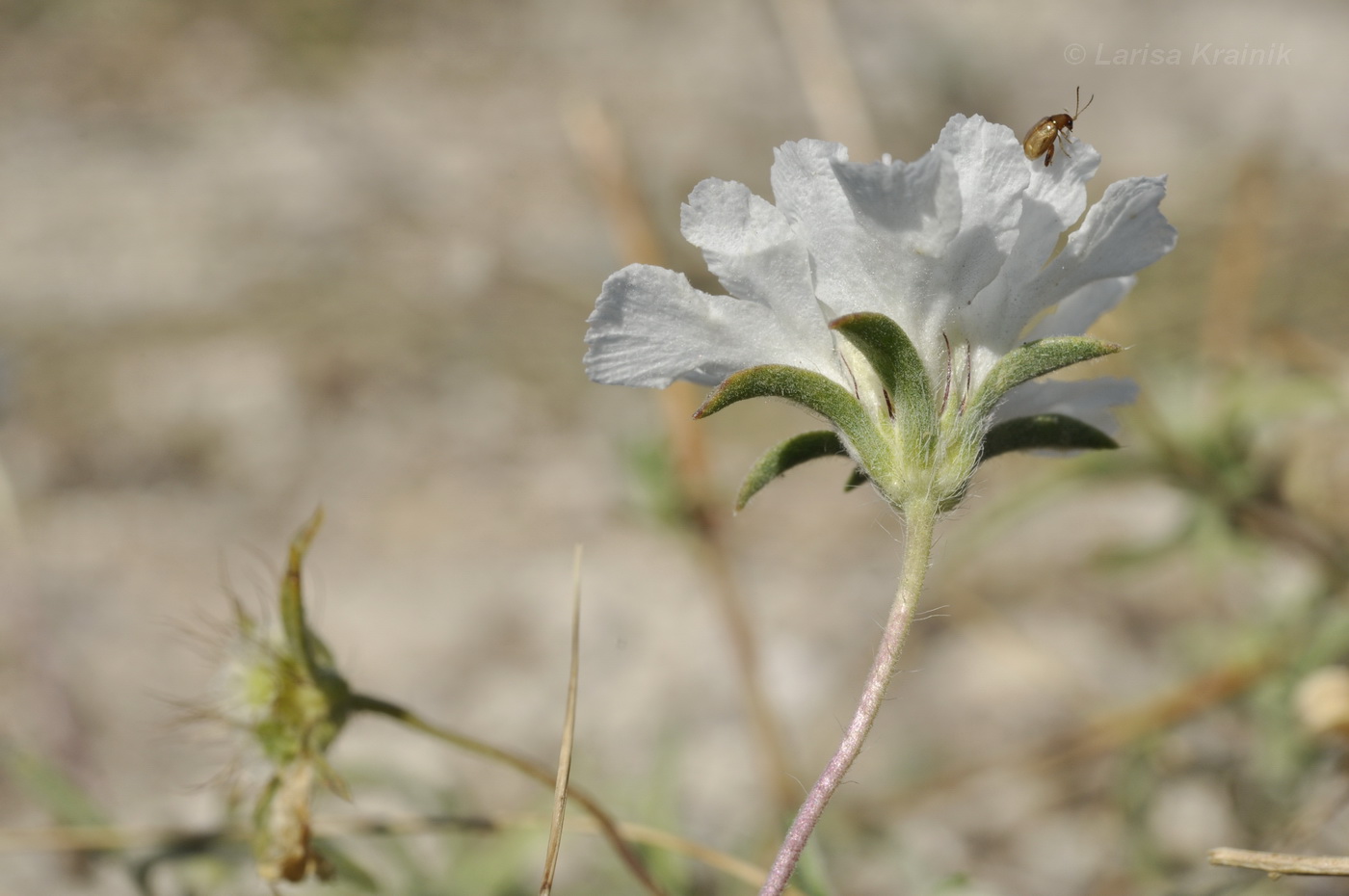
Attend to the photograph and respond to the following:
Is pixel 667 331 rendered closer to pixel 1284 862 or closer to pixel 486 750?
pixel 486 750

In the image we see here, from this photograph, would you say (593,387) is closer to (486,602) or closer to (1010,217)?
(486,602)

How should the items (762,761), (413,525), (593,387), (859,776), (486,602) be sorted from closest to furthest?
(762,761) → (859,776) → (486,602) → (413,525) → (593,387)

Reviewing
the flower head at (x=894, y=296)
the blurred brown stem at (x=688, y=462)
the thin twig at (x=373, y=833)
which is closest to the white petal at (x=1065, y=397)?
the flower head at (x=894, y=296)

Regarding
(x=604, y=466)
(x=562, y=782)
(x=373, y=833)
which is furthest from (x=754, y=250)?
(x=604, y=466)

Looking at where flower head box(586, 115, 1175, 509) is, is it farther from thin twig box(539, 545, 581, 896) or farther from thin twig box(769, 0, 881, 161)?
thin twig box(769, 0, 881, 161)

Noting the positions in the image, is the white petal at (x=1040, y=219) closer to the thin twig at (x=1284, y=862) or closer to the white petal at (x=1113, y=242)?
the white petal at (x=1113, y=242)

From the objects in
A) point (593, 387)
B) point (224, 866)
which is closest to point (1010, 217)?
point (224, 866)
